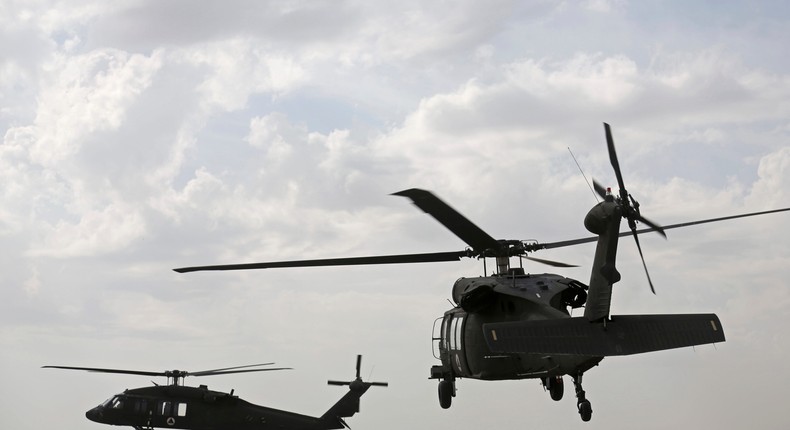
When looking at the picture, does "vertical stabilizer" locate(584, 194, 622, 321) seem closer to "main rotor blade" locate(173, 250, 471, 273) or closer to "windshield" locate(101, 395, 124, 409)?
"main rotor blade" locate(173, 250, 471, 273)

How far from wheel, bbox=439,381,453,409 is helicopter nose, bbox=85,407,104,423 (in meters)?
18.8

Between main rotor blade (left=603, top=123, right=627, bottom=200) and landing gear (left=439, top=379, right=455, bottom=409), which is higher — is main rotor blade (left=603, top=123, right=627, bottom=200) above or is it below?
above

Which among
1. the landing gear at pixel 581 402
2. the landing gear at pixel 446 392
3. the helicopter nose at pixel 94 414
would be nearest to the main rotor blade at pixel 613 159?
the landing gear at pixel 581 402

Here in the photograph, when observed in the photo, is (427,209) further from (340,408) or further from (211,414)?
(340,408)

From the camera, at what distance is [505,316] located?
25750mm

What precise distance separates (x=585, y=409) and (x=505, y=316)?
3.39m

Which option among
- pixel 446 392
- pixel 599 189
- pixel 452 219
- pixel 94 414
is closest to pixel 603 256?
pixel 599 189

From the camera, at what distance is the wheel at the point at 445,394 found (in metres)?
27.8

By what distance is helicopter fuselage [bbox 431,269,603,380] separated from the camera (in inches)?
976

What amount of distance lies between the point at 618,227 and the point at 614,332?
2962 mm

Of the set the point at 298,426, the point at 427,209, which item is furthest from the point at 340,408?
the point at 427,209

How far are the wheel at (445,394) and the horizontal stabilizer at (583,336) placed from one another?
5.73m

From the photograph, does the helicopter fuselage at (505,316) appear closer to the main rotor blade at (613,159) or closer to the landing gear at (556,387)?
the landing gear at (556,387)

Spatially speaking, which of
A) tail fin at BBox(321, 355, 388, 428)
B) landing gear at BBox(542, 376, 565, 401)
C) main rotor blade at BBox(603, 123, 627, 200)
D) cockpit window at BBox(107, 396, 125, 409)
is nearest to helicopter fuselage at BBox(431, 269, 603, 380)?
landing gear at BBox(542, 376, 565, 401)
